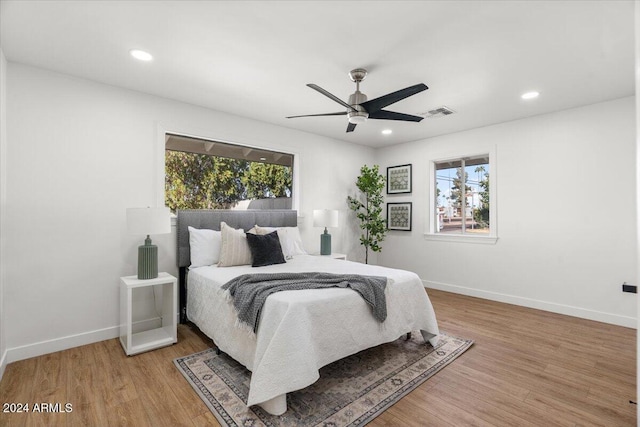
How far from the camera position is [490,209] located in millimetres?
4535

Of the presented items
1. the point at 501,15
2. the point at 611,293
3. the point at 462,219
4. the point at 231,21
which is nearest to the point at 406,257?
the point at 462,219

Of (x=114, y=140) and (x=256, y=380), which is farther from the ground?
(x=114, y=140)

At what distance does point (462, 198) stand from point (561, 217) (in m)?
1.36

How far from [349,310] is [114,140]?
283 centimetres

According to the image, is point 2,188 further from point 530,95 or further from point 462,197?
point 462,197

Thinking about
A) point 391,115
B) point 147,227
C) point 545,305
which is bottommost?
point 545,305

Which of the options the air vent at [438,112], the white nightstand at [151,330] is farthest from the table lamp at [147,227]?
the air vent at [438,112]

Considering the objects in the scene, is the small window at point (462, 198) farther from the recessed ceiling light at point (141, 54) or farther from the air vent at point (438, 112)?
the recessed ceiling light at point (141, 54)

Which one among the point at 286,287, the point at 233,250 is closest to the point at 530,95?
the point at 286,287

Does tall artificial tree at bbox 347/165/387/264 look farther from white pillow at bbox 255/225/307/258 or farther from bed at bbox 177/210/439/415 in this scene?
bed at bbox 177/210/439/415

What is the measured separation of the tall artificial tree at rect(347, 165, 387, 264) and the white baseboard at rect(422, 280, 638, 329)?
3.85 feet

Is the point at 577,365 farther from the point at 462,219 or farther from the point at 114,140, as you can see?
the point at 114,140

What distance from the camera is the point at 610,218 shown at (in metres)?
3.57

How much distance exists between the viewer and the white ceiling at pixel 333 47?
2.02 meters
